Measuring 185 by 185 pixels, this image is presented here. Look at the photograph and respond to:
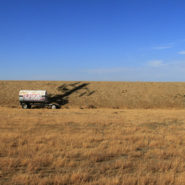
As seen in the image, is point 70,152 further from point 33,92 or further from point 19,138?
point 33,92

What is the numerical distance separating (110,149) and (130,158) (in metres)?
1.25

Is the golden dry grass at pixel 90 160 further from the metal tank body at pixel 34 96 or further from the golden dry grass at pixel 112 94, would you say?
the golden dry grass at pixel 112 94

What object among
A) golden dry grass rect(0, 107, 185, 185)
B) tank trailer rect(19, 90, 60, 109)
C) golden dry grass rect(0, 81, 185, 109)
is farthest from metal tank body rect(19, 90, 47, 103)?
golden dry grass rect(0, 107, 185, 185)

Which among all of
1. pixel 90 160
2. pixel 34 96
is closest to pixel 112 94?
pixel 34 96

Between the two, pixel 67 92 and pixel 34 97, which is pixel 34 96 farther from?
pixel 67 92

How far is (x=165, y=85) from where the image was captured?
171 feet

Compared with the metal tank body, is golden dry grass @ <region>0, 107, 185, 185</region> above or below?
below

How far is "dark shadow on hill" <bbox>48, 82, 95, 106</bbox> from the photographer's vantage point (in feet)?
133

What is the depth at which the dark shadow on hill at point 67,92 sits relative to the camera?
40.6 meters

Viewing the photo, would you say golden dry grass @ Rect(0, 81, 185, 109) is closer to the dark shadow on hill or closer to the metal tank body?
the dark shadow on hill

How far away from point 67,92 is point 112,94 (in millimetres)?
9846

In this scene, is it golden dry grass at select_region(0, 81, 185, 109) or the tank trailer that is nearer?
the tank trailer

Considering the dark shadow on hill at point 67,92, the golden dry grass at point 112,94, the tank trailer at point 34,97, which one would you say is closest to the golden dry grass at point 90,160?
the tank trailer at point 34,97

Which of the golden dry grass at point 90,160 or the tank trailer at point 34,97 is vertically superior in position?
the tank trailer at point 34,97
